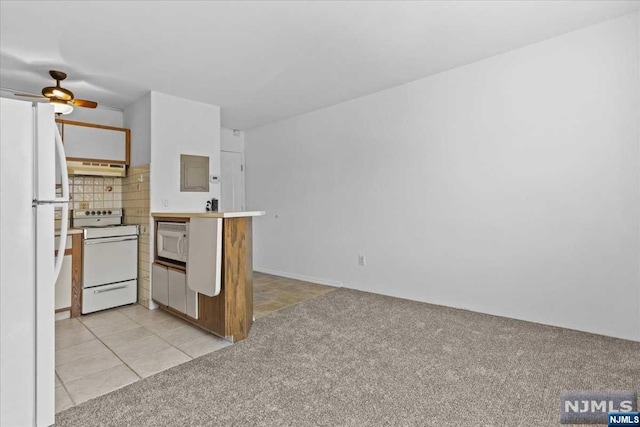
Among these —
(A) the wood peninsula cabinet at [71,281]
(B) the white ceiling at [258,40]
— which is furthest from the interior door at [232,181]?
(A) the wood peninsula cabinet at [71,281]

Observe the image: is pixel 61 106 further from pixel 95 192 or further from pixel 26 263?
pixel 26 263

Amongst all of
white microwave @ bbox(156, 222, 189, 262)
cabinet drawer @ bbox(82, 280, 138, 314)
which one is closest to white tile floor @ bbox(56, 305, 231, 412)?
cabinet drawer @ bbox(82, 280, 138, 314)

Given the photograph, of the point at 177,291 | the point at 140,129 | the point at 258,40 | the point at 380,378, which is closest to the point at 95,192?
the point at 140,129

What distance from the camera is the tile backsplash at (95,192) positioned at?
3.86 m

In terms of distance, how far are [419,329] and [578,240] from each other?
5.05 feet

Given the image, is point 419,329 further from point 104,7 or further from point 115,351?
point 104,7

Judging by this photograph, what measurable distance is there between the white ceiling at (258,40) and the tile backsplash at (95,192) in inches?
41.0

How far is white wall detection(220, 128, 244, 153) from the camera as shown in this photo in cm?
554

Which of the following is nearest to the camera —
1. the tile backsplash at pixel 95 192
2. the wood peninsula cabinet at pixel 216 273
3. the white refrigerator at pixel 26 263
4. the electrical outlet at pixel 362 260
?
the white refrigerator at pixel 26 263

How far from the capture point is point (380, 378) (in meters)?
1.98

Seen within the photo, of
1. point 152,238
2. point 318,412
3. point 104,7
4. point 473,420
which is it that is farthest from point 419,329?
point 104,7

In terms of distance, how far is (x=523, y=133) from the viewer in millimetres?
2934

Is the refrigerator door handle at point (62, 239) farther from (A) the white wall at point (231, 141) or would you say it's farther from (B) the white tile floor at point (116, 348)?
(A) the white wall at point (231, 141)

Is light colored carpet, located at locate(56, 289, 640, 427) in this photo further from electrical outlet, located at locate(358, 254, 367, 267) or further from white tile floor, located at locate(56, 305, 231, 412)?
electrical outlet, located at locate(358, 254, 367, 267)
